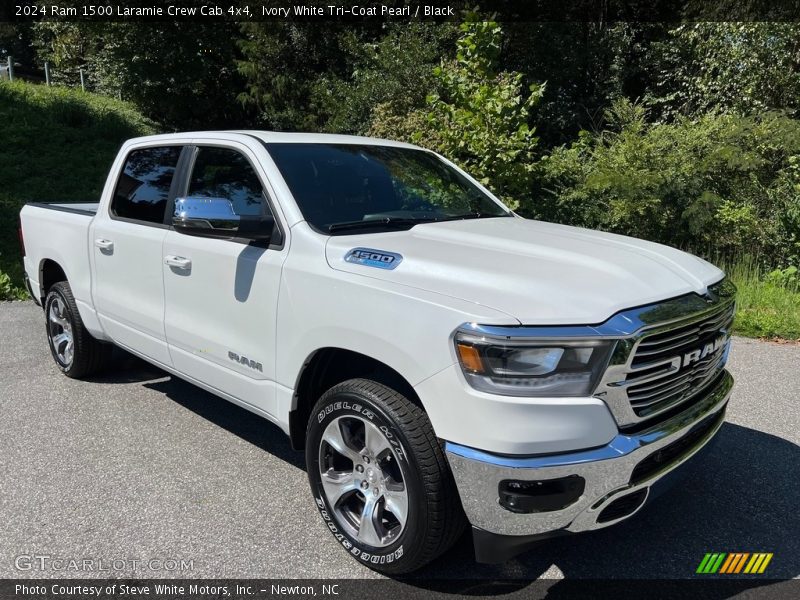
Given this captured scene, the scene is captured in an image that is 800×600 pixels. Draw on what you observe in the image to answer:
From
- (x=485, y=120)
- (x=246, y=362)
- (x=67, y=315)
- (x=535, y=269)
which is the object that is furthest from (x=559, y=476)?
(x=485, y=120)

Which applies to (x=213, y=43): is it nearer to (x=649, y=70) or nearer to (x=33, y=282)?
(x=649, y=70)

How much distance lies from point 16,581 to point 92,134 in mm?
17935

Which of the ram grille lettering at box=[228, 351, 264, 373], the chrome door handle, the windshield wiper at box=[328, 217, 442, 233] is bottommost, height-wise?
the ram grille lettering at box=[228, 351, 264, 373]

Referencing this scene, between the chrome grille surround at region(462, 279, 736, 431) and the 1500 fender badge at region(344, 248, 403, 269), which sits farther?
the 1500 fender badge at region(344, 248, 403, 269)

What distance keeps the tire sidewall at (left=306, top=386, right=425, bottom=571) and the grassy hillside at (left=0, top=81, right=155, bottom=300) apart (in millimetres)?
9422

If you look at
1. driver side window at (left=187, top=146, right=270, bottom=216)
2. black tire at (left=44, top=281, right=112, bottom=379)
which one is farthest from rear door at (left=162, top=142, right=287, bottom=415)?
black tire at (left=44, top=281, right=112, bottom=379)

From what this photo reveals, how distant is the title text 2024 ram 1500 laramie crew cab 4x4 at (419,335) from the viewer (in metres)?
2.31

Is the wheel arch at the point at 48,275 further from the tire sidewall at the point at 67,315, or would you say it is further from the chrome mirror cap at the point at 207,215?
the chrome mirror cap at the point at 207,215

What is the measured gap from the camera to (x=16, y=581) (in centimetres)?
278

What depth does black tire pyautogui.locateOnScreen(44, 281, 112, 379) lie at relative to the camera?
16.6 ft

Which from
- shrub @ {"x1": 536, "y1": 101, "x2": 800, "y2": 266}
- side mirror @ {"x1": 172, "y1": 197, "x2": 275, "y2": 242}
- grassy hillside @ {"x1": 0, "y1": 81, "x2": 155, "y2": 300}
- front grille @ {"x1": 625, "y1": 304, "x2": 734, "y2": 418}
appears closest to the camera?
front grille @ {"x1": 625, "y1": 304, "x2": 734, "y2": 418}

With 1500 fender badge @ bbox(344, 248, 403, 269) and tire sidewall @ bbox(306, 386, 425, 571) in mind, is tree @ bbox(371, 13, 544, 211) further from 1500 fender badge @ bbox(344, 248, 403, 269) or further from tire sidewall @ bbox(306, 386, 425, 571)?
tire sidewall @ bbox(306, 386, 425, 571)

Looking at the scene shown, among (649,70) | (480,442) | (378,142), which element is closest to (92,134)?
(649,70)

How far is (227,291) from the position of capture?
3391 mm
